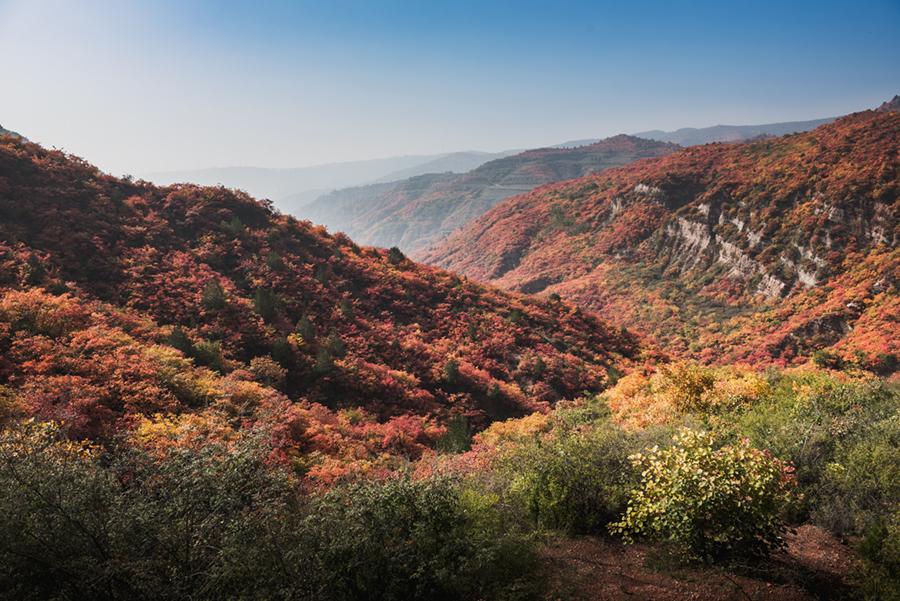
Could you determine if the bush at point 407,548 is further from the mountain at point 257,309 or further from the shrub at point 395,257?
the shrub at point 395,257

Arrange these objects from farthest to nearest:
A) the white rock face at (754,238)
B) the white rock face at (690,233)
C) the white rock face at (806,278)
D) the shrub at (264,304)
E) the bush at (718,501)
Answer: the white rock face at (690,233)
the white rock face at (754,238)
the white rock face at (806,278)
the shrub at (264,304)
the bush at (718,501)

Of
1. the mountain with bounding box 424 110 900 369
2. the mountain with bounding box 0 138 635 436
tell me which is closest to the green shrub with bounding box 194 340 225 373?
the mountain with bounding box 0 138 635 436

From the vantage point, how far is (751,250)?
56312 mm

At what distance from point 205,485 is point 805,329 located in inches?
2027

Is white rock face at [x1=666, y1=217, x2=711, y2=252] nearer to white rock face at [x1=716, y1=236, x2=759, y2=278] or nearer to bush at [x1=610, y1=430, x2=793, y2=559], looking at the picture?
white rock face at [x1=716, y1=236, x2=759, y2=278]

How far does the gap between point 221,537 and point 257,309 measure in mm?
21867

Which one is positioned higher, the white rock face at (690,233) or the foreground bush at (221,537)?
the white rock face at (690,233)

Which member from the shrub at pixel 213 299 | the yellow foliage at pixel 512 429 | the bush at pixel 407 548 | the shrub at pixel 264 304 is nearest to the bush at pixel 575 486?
the bush at pixel 407 548

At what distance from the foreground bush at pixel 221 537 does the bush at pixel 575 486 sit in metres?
2.49

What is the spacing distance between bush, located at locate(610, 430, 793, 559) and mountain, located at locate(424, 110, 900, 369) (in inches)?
1309

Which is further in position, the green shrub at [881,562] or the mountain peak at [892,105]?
the mountain peak at [892,105]

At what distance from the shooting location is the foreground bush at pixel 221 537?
6.41 m

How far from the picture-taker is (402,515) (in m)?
7.84

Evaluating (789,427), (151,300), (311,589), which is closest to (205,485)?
(311,589)
